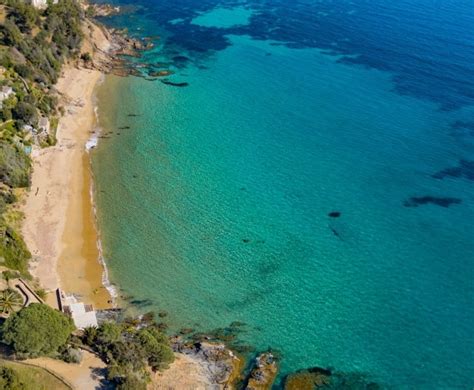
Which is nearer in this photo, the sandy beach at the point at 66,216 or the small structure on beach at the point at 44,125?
the sandy beach at the point at 66,216

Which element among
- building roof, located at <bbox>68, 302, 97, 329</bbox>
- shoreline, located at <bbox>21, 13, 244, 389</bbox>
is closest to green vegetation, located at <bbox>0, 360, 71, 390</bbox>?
shoreline, located at <bbox>21, 13, 244, 389</bbox>

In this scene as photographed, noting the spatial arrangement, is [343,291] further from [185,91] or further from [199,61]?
[199,61]

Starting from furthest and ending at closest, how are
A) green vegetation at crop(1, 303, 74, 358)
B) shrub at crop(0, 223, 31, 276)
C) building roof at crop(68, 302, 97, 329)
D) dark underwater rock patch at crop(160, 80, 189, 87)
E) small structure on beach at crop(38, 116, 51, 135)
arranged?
1. dark underwater rock patch at crop(160, 80, 189, 87)
2. small structure on beach at crop(38, 116, 51, 135)
3. shrub at crop(0, 223, 31, 276)
4. building roof at crop(68, 302, 97, 329)
5. green vegetation at crop(1, 303, 74, 358)

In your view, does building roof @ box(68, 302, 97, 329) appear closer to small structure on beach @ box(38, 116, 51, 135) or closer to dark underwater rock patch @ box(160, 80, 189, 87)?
small structure on beach @ box(38, 116, 51, 135)

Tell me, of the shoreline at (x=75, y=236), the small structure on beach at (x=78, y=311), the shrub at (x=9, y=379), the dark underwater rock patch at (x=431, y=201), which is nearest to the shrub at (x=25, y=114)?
the shoreline at (x=75, y=236)

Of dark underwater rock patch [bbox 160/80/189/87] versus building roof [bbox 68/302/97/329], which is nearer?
building roof [bbox 68/302/97/329]

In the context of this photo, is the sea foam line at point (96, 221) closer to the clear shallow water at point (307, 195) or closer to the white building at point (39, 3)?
the clear shallow water at point (307, 195)
